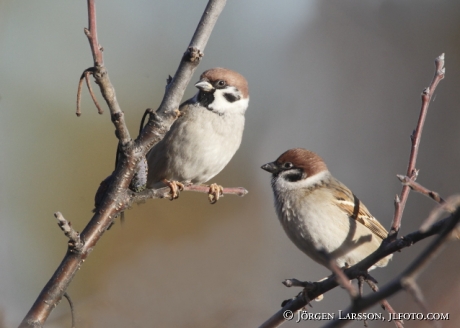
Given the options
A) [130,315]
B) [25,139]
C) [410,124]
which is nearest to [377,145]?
Result: [410,124]

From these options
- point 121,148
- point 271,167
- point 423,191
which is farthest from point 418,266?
point 271,167

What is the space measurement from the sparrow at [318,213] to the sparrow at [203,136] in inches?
12.2

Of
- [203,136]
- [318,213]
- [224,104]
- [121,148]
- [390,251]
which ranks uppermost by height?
[121,148]

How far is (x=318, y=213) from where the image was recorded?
2.62 meters

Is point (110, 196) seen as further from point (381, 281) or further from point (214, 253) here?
point (381, 281)

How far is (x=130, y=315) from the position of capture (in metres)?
2.65

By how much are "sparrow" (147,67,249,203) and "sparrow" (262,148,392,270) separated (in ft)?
1.01

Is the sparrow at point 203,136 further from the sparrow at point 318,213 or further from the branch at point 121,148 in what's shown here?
the branch at point 121,148

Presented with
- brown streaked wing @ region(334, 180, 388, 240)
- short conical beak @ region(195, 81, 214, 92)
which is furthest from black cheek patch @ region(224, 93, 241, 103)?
brown streaked wing @ region(334, 180, 388, 240)

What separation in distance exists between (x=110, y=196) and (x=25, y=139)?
6987 millimetres

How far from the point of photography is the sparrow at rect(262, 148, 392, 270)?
250cm

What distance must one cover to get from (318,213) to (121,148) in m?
1.44

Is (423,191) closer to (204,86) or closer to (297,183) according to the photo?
(297,183)

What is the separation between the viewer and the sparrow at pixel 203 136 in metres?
3.01
